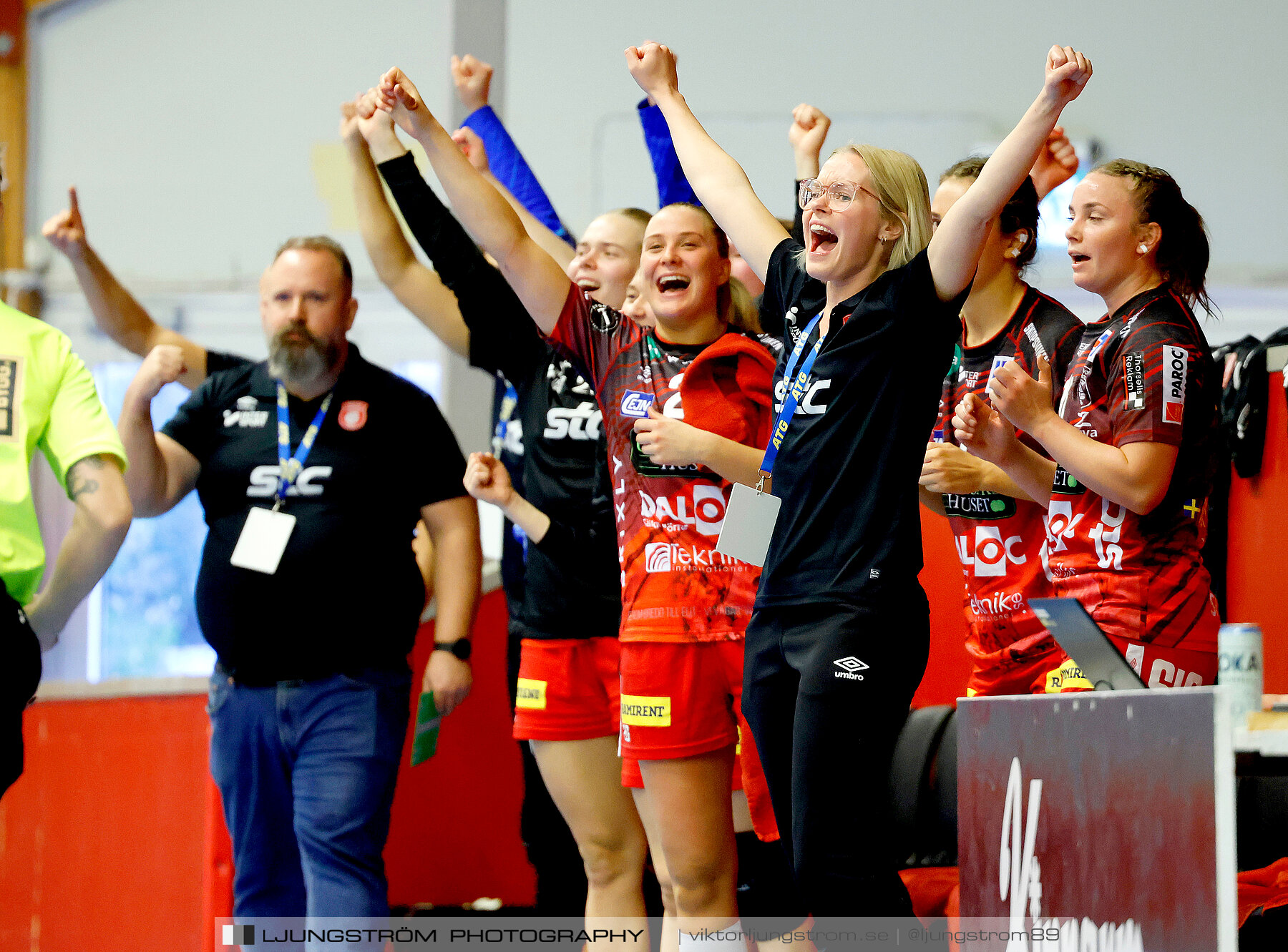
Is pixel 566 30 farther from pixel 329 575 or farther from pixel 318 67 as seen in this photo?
pixel 329 575

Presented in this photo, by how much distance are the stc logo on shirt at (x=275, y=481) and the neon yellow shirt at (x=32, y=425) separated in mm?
615

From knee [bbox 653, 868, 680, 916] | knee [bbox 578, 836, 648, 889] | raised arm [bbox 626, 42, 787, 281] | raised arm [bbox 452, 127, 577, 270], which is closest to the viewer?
raised arm [bbox 626, 42, 787, 281]

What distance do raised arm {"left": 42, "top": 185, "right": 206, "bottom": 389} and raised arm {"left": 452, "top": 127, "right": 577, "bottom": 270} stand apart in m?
0.87

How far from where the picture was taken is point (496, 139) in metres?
3.44

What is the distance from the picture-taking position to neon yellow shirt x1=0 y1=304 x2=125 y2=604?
90.8 inches

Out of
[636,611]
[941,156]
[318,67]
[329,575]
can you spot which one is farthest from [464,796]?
[318,67]

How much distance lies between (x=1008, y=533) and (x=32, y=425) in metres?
1.81

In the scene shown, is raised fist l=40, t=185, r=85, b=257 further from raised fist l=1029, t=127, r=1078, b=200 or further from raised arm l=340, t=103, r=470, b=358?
raised fist l=1029, t=127, r=1078, b=200

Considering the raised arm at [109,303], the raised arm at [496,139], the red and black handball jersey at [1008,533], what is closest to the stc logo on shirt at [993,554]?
the red and black handball jersey at [1008,533]

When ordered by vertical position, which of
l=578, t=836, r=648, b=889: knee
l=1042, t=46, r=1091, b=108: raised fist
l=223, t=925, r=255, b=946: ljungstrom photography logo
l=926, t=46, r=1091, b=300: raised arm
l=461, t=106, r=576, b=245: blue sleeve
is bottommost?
l=223, t=925, r=255, b=946: ljungstrom photography logo

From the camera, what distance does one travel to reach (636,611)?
2508mm

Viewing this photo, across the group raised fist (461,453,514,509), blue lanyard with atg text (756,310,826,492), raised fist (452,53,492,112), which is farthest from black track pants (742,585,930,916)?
raised fist (452,53,492,112)

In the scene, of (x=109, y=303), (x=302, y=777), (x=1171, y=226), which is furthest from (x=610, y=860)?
(x=109, y=303)

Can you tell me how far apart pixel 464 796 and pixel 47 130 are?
23.4 ft
